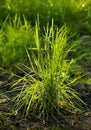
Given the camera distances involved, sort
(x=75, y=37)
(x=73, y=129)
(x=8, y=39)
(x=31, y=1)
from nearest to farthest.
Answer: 1. (x=73, y=129)
2. (x=8, y=39)
3. (x=75, y=37)
4. (x=31, y=1)

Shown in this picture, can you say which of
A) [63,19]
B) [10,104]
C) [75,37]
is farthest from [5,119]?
[63,19]

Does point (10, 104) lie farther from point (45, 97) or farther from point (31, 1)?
point (31, 1)

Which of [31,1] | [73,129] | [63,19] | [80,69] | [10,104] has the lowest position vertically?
[73,129]

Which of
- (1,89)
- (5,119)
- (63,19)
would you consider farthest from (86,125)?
(63,19)

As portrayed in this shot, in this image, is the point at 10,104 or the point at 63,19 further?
the point at 63,19

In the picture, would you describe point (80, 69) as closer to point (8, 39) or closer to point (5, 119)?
point (8, 39)

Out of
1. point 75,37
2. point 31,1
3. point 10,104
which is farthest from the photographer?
point 31,1

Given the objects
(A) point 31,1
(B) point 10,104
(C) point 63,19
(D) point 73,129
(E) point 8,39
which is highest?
(A) point 31,1

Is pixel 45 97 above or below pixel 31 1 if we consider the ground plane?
below

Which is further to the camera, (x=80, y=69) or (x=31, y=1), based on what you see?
(x=31, y=1)
